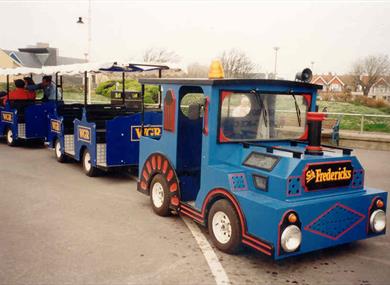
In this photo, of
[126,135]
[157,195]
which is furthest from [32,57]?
[157,195]

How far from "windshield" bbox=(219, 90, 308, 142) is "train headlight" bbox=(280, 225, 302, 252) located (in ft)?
4.89

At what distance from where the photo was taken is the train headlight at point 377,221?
5105 mm

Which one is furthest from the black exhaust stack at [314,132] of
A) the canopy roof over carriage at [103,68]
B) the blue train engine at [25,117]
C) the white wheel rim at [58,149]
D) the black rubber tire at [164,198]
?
the blue train engine at [25,117]

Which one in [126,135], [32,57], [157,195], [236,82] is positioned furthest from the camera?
[32,57]

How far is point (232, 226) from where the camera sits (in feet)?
Answer: 15.9

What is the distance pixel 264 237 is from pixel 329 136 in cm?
1140

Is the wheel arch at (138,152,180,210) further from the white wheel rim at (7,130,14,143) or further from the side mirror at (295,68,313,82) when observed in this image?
the white wheel rim at (7,130,14,143)

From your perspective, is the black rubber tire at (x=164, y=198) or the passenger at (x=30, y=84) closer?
the black rubber tire at (x=164, y=198)

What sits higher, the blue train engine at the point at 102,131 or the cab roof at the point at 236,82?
the cab roof at the point at 236,82

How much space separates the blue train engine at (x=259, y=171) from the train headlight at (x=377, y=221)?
0.01 meters

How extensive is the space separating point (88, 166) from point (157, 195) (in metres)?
3.17

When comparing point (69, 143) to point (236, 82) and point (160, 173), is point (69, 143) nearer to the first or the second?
point (160, 173)

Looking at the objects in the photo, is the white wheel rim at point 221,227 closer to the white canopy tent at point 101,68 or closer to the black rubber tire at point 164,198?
the black rubber tire at point 164,198

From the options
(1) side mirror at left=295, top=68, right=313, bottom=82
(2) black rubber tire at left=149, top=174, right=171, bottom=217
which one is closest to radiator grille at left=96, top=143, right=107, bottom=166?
(2) black rubber tire at left=149, top=174, right=171, bottom=217
